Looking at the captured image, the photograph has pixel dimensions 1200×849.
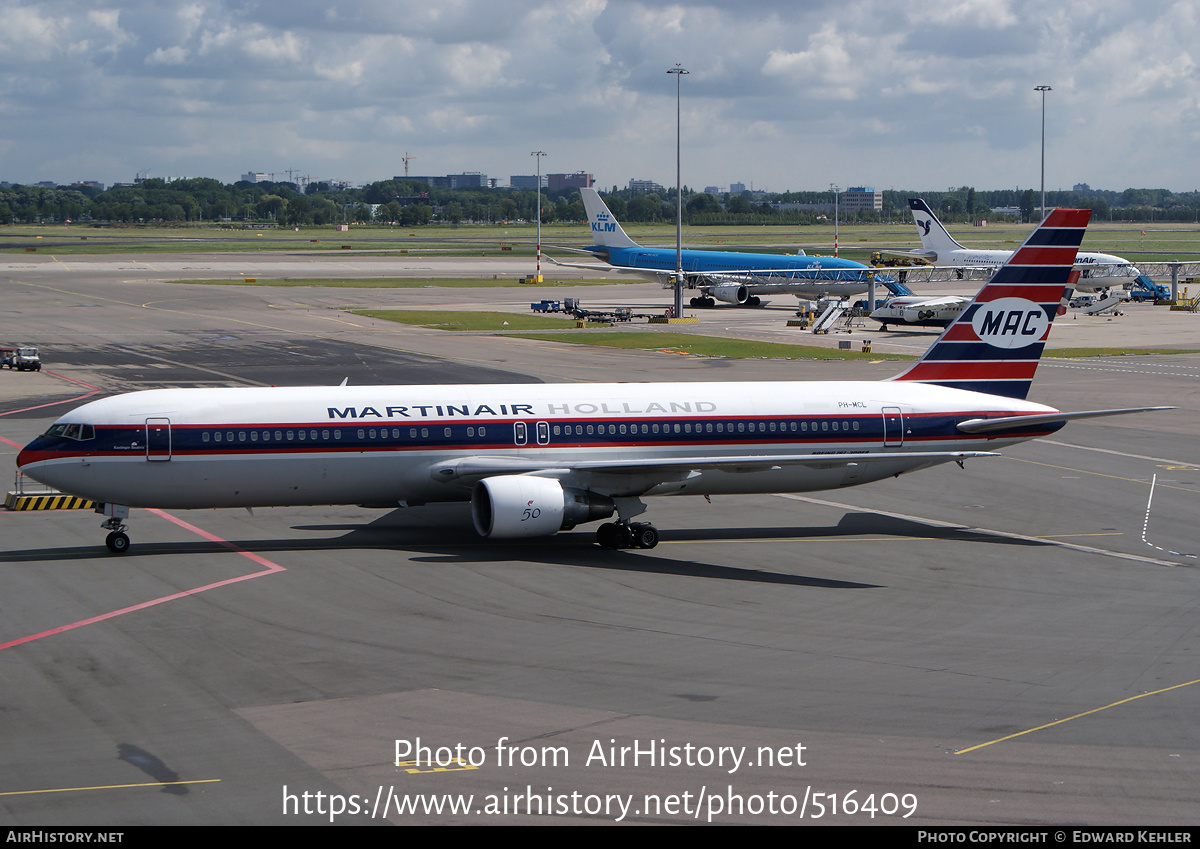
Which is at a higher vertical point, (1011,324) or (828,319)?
(1011,324)

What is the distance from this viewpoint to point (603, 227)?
4980 inches

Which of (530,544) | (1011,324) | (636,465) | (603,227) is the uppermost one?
(603,227)

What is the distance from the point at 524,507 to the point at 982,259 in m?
104

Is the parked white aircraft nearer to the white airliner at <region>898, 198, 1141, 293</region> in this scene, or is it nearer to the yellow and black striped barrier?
the white airliner at <region>898, 198, 1141, 293</region>

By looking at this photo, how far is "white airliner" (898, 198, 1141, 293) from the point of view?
389ft

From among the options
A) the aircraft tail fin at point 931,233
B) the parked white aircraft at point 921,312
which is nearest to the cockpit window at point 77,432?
the parked white aircraft at point 921,312

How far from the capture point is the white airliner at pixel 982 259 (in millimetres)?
118562

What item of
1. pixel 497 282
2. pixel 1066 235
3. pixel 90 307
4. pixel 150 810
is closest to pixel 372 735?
pixel 150 810

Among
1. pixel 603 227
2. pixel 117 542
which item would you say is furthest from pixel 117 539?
pixel 603 227

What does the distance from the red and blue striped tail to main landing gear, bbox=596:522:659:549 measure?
419 inches

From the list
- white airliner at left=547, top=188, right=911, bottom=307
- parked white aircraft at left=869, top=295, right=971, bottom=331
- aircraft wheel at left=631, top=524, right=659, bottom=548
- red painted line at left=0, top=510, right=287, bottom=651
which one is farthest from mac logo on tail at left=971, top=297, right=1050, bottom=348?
white airliner at left=547, top=188, right=911, bottom=307

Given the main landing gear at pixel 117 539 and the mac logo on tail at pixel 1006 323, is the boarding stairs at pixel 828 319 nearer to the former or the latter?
the mac logo on tail at pixel 1006 323

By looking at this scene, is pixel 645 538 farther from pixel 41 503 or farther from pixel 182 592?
pixel 41 503
